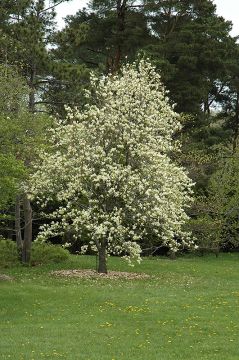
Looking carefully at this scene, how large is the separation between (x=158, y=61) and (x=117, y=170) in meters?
15.6

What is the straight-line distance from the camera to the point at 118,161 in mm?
26531

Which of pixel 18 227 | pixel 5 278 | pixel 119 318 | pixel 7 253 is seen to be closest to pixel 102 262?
pixel 5 278

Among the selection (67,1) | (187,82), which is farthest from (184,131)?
(67,1)

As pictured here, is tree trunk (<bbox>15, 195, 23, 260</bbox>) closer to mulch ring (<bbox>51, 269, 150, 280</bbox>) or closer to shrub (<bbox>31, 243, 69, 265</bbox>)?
shrub (<bbox>31, 243, 69, 265</bbox>)

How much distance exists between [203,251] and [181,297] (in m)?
21.3

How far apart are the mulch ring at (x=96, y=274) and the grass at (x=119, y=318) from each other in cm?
74

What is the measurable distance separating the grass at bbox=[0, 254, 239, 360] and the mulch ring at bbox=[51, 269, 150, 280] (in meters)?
0.74

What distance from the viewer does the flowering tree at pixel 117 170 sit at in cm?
2516

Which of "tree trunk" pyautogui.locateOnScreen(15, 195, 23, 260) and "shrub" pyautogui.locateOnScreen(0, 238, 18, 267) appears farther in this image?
"tree trunk" pyautogui.locateOnScreen(15, 195, 23, 260)

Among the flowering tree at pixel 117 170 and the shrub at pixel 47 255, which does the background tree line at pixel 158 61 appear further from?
the flowering tree at pixel 117 170

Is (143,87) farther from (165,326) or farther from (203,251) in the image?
(203,251)

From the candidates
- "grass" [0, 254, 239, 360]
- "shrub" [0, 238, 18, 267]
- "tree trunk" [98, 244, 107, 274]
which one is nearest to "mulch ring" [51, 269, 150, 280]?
"tree trunk" [98, 244, 107, 274]

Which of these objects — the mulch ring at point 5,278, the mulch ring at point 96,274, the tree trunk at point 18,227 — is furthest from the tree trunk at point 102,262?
the tree trunk at point 18,227

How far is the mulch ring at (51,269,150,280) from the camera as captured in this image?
83.6 feet
